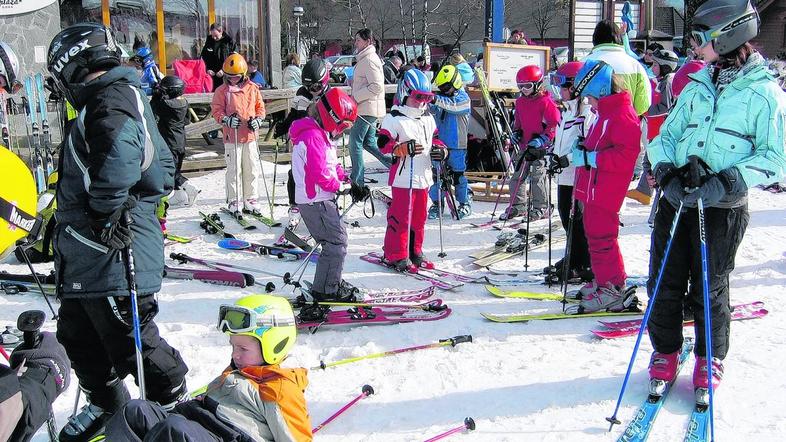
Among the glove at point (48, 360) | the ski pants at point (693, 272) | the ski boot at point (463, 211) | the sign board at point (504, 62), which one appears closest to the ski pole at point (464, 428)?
the ski pants at point (693, 272)

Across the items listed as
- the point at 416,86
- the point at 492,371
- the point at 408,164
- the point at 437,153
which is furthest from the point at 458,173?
the point at 492,371

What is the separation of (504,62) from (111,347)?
33.4 ft

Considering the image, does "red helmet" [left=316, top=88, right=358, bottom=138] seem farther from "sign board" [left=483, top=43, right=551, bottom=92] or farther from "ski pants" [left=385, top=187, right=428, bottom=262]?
"sign board" [left=483, top=43, right=551, bottom=92]

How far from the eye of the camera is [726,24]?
138 inches

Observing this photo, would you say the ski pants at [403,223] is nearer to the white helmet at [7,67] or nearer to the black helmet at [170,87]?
the black helmet at [170,87]

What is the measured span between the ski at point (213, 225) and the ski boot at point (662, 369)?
17.6ft

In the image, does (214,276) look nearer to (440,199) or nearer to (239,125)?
(440,199)

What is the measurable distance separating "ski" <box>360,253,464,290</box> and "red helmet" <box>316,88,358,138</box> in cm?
175

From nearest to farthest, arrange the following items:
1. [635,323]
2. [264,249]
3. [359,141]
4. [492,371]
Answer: [492,371] < [635,323] < [264,249] < [359,141]

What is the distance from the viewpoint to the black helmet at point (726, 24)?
3500 millimetres

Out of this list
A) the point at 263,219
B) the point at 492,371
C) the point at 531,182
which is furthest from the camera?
the point at 263,219

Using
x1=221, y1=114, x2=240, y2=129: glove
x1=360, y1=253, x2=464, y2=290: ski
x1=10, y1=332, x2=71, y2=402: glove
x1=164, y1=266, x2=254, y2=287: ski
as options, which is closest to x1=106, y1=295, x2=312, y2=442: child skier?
x1=10, y1=332, x2=71, y2=402: glove

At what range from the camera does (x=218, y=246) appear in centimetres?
769

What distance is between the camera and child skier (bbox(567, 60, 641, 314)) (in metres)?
5.04
